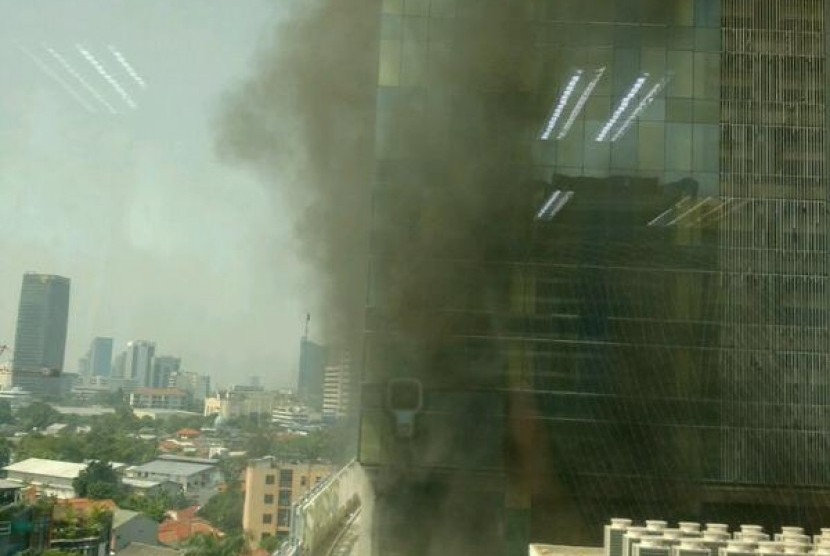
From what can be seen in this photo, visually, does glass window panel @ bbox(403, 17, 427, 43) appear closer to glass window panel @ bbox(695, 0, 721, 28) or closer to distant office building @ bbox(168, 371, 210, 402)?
glass window panel @ bbox(695, 0, 721, 28)

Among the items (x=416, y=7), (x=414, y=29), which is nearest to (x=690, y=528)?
(x=414, y=29)

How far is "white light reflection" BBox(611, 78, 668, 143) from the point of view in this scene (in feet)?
15.1

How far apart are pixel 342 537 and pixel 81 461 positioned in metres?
1.48

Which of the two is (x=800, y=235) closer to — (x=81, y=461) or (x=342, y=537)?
(x=342, y=537)

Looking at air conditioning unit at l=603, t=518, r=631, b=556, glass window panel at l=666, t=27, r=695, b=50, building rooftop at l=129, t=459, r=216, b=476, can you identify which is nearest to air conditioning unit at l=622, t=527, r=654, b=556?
air conditioning unit at l=603, t=518, r=631, b=556

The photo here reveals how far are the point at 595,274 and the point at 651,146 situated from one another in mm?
810

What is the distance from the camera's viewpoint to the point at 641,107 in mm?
4645

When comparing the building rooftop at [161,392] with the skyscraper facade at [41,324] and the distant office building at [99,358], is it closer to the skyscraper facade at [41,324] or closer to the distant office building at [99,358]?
the distant office building at [99,358]

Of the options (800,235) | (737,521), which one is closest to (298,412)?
(737,521)

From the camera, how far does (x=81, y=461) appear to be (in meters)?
3.54

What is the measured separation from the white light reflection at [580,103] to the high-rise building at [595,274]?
1cm

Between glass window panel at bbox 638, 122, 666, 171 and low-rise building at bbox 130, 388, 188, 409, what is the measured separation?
280cm

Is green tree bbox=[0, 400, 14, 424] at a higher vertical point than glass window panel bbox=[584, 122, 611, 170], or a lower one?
lower

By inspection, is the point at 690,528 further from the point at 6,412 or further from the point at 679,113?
the point at 6,412
